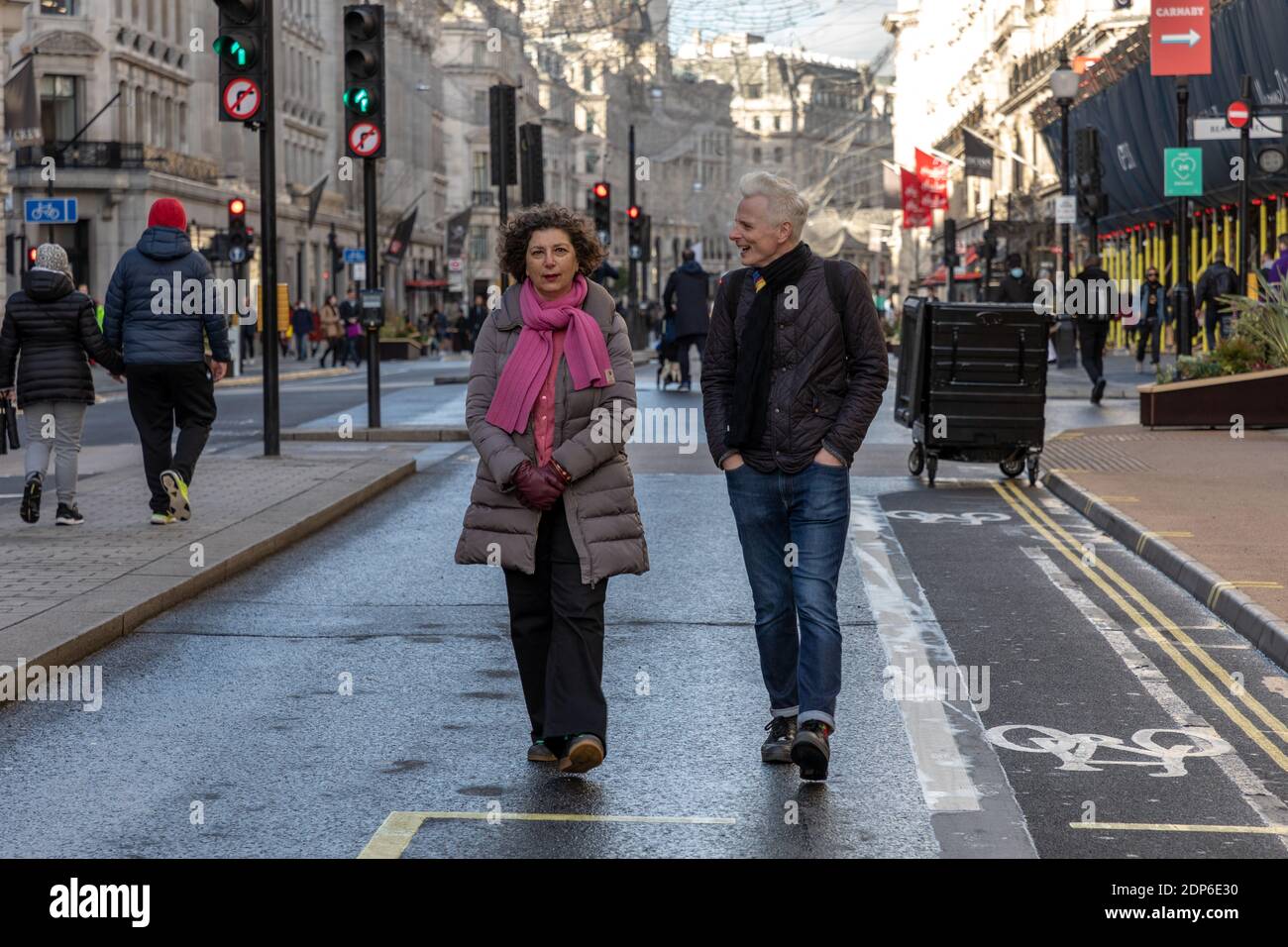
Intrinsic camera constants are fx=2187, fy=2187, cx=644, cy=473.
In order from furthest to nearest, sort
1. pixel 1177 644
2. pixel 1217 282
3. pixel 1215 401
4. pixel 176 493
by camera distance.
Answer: pixel 1217 282
pixel 1215 401
pixel 176 493
pixel 1177 644

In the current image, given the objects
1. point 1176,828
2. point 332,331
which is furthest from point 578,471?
point 332,331

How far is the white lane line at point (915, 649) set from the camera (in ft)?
21.4

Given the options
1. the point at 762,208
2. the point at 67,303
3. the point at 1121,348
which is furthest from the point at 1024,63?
the point at 762,208

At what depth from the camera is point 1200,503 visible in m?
14.1

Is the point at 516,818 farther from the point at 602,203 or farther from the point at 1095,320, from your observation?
the point at 602,203

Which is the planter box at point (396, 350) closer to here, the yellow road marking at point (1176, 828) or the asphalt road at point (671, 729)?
the asphalt road at point (671, 729)

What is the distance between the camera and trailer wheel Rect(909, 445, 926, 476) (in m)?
17.1

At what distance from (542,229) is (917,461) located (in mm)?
10980

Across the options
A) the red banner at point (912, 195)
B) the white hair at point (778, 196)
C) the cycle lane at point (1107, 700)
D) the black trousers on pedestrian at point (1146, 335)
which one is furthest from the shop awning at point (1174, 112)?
the white hair at point (778, 196)

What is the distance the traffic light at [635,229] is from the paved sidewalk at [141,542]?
36.6 meters

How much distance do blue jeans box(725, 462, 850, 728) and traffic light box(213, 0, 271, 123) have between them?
10862mm

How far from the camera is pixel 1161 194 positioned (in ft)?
160

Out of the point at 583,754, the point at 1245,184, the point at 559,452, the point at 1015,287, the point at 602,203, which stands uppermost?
the point at 602,203

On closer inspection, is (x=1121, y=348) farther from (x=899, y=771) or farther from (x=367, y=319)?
(x=899, y=771)
